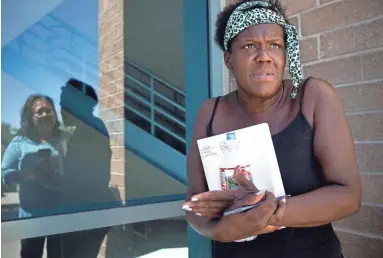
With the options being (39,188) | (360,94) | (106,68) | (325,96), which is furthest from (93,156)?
(325,96)

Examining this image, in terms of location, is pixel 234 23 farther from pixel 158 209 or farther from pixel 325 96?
pixel 158 209

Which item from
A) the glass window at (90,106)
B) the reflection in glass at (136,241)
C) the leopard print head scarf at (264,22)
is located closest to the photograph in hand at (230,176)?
the leopard print head scarf at (264,22)

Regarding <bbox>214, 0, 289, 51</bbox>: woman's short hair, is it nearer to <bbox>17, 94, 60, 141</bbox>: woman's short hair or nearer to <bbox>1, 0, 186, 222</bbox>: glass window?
<bbox>1, 0, 186, 222</bbox>: glass window

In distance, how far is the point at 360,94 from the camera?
150cm

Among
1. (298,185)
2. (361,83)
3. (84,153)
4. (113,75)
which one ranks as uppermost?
(113,75)

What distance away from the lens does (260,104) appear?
3.53 feet

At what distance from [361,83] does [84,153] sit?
2.11 m

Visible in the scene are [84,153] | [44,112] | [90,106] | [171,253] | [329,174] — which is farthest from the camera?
[90,106]

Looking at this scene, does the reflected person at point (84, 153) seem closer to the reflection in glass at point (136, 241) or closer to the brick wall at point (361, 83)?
the reflection in glass at point (136, 241)

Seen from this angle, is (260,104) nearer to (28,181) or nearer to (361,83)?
(361,83)

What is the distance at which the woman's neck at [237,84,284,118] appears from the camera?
107cm

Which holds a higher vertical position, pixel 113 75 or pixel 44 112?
pixel 113 75

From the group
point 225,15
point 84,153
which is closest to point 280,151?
point 225,15

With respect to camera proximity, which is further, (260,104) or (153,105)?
(153,105)
